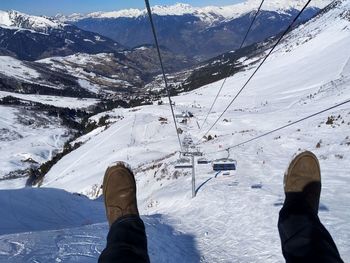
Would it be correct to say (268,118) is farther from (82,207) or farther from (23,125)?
(23,125)

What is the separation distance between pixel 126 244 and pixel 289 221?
60.2 inches

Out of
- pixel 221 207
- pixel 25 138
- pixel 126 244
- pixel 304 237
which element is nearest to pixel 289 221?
pixel 304 237

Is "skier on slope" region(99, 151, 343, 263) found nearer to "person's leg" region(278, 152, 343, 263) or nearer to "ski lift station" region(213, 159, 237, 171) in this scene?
"person's leg" region(278, 152, 343, 263)

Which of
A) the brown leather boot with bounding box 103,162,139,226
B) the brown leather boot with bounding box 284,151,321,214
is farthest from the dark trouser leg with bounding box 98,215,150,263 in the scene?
the brown leather boot with bounding box 284,151,321,214

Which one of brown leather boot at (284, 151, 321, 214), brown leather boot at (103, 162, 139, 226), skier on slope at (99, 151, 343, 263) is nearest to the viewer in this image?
skier on slope at (99, 151, 343, 263)

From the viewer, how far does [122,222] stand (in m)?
4.32

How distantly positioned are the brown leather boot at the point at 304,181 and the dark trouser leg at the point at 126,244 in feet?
5.32

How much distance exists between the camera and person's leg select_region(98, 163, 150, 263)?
11.7 feet

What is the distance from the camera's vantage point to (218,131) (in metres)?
35.0

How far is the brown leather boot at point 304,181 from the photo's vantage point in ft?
14.7

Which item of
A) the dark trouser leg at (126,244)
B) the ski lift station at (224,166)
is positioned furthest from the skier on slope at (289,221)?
the ski lift station at (224,166)

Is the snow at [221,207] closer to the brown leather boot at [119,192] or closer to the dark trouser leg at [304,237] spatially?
the brown leather boot at [119,192]

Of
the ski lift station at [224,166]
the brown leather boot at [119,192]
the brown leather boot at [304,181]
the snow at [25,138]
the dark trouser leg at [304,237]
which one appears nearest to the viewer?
the dark trouser leg at [304,237]

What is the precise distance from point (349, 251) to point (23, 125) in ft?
472
